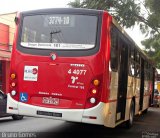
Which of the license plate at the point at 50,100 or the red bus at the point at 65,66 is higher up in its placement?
the red bus at the point at 65,66

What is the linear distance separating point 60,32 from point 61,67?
906mm

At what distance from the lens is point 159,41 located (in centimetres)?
2752

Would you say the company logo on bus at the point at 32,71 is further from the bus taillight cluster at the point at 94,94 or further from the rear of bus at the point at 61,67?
the bus taillight cluster at the point at 94,94

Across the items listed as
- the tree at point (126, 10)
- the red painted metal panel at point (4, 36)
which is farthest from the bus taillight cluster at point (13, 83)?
the red painted metal panel at point (4, 36)

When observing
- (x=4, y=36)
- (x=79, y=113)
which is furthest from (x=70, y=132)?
(x=4, y=36)

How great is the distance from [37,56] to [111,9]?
14.2 meters

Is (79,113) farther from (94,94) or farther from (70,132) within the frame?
(70,132)

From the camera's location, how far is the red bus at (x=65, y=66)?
905cm

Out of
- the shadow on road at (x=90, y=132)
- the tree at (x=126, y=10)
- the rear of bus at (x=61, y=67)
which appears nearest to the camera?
the rear of bus at (x=61, y=67)

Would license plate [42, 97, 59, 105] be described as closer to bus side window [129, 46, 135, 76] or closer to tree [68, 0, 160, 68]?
bus side window [129, 46, 135, 76]

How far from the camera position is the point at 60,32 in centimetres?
956

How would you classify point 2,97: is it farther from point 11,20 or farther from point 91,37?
point 11,20

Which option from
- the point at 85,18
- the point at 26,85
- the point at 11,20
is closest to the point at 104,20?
the point at 85,18

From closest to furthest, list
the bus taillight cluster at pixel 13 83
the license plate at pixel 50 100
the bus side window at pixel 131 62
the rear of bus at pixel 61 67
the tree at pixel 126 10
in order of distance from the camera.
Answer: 1. the rear of bus at pixel 61 67
2. the license plate at pixel 50 100
3. the bus taillight cluster at pixel 13 83
4. the bus side window at pixel 131 62
5. the tree at pixel 126 10
